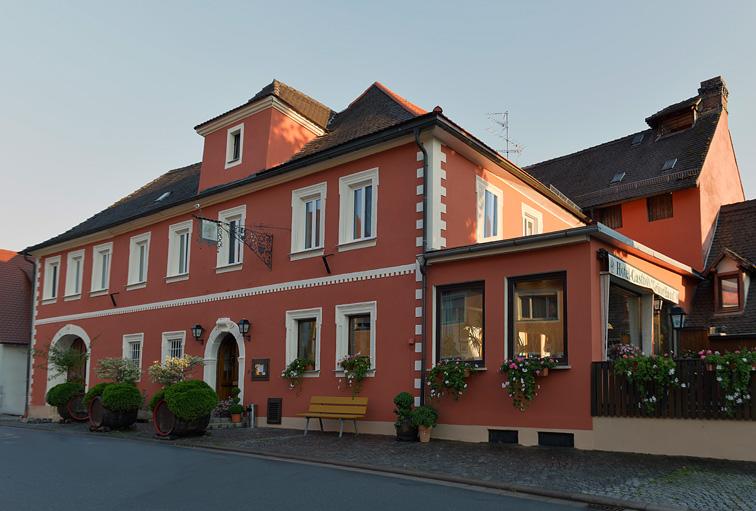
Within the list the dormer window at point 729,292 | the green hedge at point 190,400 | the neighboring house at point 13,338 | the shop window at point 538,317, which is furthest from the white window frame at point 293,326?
the neighboring house at point 13,338

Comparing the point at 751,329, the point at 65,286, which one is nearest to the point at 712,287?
the point at 751,329

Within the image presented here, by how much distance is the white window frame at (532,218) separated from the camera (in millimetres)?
19672

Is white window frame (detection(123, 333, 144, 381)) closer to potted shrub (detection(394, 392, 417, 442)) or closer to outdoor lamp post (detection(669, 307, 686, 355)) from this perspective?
potted shrub (detection(394, 392, 417, 442))

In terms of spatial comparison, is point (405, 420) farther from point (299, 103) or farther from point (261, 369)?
point (299, 103)

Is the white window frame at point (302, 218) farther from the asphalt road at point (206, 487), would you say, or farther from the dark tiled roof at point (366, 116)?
the asphalt road at point (206, 487)

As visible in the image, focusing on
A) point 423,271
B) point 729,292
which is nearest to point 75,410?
point 423,271

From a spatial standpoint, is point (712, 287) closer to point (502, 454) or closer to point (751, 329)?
point (751, 329)

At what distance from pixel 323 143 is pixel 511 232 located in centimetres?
551

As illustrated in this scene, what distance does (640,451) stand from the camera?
11242 millimetres

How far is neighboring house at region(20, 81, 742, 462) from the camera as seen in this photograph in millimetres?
12883

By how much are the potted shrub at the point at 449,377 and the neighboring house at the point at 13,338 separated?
874 inches

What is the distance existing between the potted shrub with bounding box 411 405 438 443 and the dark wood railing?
2.99 m

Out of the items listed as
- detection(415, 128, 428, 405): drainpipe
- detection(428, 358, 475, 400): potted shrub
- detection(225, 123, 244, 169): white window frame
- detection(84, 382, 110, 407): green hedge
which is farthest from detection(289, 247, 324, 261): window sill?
detection(84, 382, 110, 407): green hedge

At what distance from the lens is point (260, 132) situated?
65.3 feet
